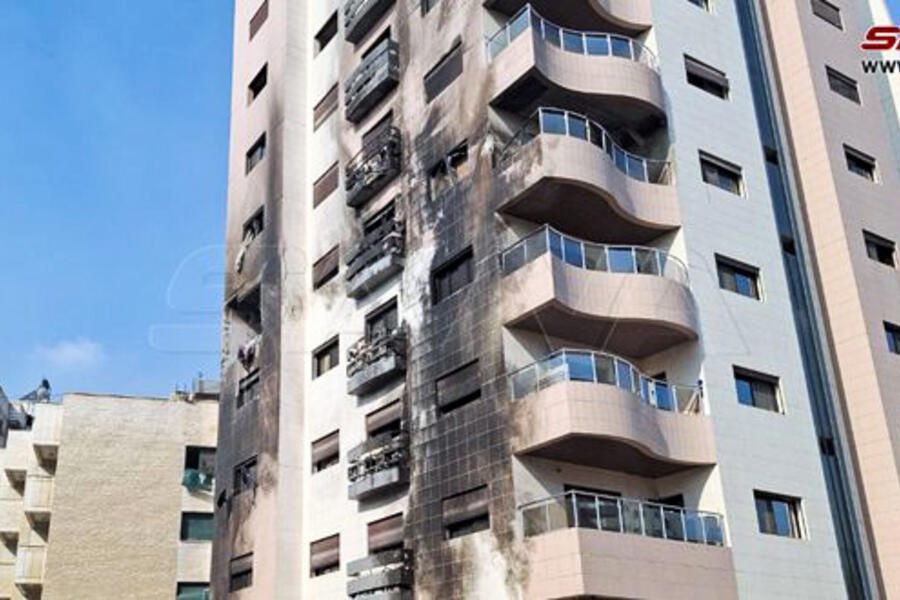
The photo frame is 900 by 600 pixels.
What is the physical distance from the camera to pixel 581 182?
971 inches

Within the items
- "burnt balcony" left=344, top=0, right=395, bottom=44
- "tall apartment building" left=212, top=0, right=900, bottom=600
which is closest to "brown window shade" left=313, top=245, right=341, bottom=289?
"tall apartment building" left=212, top=0, right=900, bottom=600

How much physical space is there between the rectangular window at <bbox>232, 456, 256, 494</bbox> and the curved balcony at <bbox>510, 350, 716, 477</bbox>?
1265cm

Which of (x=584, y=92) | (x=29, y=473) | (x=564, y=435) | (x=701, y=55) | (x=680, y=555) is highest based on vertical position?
(x=701, y=55)

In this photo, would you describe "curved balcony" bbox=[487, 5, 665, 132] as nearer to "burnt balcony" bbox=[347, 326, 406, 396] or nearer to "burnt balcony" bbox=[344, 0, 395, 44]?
"burnt balcony" bbox=[347, 326, 406, 396]

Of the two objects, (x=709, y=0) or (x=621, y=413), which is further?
(x=709, y=0)

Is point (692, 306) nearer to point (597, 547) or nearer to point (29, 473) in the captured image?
point (597, 547)

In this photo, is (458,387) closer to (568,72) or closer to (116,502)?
(568,72)

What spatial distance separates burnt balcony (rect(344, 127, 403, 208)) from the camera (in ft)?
99.3

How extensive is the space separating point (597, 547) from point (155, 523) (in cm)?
2662

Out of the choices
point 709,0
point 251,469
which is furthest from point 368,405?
point 709,0

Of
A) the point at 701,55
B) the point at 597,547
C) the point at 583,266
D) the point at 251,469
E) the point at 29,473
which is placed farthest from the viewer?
the point at 29,473

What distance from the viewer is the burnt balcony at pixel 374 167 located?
1192 inches

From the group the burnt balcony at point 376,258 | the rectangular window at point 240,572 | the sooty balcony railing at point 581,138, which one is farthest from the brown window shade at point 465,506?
the rectangular window at point 240,572

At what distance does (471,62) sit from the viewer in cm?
2769
